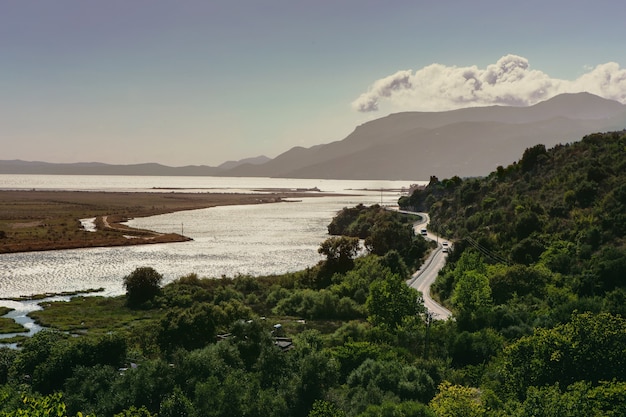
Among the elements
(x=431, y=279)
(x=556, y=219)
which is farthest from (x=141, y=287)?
(x=556, y=219)

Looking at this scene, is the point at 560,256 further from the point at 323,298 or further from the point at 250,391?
the point at 250,391

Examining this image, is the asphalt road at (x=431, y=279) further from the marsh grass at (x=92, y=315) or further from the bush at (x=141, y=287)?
the bush at (x=141, y=287)

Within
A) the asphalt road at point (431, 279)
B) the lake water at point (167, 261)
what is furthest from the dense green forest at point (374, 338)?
the lake water at point (167, 261)

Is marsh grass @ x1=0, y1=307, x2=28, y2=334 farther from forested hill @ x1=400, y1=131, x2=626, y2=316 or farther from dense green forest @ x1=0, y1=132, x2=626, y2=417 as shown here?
forested hill @ x1=400, y1=131, x2=626, y2=316

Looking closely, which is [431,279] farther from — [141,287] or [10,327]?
[10,327]

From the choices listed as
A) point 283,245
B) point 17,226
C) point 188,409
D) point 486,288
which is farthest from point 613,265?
point 17,226

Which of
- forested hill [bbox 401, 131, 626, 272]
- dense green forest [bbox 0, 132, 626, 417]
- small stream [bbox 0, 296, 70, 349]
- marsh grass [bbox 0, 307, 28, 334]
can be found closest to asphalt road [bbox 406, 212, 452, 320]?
dense green forest [bbox 0, 132, 626, 417]
